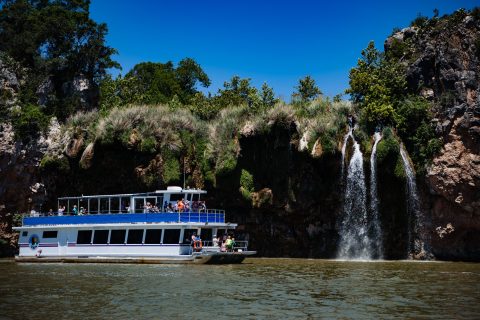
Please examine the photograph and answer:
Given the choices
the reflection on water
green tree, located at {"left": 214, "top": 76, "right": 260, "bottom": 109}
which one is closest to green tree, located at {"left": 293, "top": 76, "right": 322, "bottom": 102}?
green tree, located at {"left": 214, "top": 76, "right": 260, "bottom": 109}

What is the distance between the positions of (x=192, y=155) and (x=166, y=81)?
114 feet

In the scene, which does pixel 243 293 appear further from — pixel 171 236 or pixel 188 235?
pixel 171 236

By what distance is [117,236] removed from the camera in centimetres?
3853

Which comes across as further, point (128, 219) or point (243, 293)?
point (128, 219)

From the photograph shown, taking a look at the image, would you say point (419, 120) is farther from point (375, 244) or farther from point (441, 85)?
point (375, 244)

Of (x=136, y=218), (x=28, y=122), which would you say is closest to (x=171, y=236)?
(x=136, y=218)

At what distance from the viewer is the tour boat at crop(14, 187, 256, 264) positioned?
3588cm

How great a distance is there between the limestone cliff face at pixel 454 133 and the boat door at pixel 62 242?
2409 cm

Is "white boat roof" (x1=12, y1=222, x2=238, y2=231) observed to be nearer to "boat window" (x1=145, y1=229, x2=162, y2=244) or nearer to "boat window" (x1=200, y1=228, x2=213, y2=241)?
"boat window" (x1=145, y1=229, x2=162, y2=244)

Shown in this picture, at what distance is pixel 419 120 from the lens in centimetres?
4150

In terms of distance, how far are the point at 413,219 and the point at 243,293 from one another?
22380mm

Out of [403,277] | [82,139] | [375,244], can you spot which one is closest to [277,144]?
[375,244]

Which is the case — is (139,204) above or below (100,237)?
above

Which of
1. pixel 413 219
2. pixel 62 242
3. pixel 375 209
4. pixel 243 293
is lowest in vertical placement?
pixel 243 293
